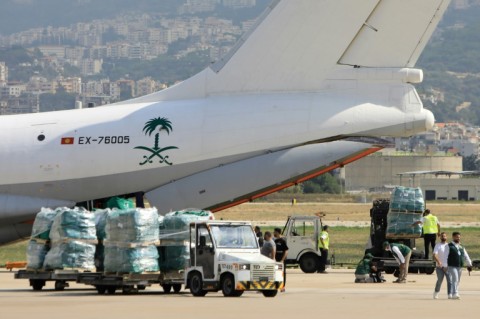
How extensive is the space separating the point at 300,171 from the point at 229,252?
8060mm

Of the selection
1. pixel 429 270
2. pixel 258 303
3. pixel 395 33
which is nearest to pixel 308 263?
pixel 429 270

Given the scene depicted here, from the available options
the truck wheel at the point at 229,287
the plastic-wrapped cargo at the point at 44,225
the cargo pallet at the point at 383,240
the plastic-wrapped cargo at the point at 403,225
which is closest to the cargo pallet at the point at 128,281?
the plastic-wrapped cargo at the point at 44,225

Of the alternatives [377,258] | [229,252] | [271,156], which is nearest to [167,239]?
[229,252]

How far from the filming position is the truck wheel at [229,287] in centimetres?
3559

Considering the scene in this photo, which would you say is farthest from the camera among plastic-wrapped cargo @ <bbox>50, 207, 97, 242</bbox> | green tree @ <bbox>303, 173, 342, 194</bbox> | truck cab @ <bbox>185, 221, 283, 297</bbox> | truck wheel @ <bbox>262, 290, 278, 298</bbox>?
green tree @ <bbox>303, 173, 342, 194</bbox>

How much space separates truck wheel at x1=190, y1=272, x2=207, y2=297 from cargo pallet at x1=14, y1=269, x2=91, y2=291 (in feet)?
12.0

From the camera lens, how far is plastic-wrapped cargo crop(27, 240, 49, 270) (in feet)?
128

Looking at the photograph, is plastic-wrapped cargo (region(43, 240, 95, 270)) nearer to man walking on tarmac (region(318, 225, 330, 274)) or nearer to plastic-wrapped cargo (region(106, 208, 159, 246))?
plastic-wrapped cargo (region(106, 208, 159, 246))

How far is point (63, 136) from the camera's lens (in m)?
45.2

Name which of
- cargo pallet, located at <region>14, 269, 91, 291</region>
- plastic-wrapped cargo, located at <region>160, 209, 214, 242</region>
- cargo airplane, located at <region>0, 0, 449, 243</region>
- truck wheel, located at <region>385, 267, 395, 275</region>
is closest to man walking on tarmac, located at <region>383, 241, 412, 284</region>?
truck wheel, located at <region>385, 267, 395, 275</region>

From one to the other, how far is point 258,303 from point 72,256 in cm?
704

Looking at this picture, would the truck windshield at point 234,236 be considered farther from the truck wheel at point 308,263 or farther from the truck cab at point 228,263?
the truck wheel at point 308,263

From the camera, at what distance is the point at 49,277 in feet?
127

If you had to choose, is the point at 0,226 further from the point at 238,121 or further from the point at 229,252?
the point at 229,252
